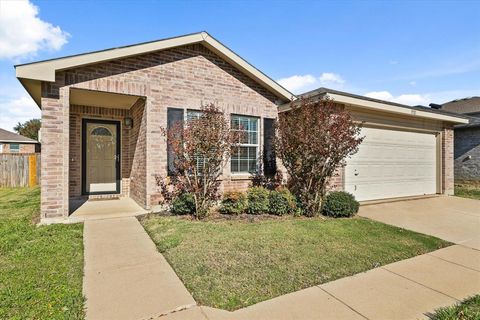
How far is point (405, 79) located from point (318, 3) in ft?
20.8

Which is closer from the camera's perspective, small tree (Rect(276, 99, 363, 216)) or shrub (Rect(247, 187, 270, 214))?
small tree (Rect(276, 99, 363, 216))

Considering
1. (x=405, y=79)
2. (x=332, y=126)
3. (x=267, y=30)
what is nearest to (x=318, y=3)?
(x=267, y=30)

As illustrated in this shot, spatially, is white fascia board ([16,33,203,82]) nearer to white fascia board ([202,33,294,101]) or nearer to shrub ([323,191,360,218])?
white fascia board ([202,33,294,101])

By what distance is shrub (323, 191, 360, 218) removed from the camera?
7.02 metres

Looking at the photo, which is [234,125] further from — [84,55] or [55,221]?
[55,221]

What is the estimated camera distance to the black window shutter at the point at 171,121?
23.4 feet

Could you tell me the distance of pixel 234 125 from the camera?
314 inches

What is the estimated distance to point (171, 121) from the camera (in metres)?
7.21

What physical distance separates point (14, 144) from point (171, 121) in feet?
77.8

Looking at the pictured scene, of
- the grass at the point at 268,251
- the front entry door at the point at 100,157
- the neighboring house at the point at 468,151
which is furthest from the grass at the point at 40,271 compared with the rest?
the neighboring house at the point at 468,151

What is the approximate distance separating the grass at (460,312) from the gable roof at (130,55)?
6958 mm

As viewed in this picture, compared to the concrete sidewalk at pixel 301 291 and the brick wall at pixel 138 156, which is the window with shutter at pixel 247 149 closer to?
the brick wall at pixel 138 156

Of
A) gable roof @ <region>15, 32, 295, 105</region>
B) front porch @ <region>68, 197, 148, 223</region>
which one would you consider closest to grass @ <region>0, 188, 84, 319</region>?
front porch @ <region>68, 197, 148, 223</region>

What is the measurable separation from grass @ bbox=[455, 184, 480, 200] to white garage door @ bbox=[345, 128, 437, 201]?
1.31m
